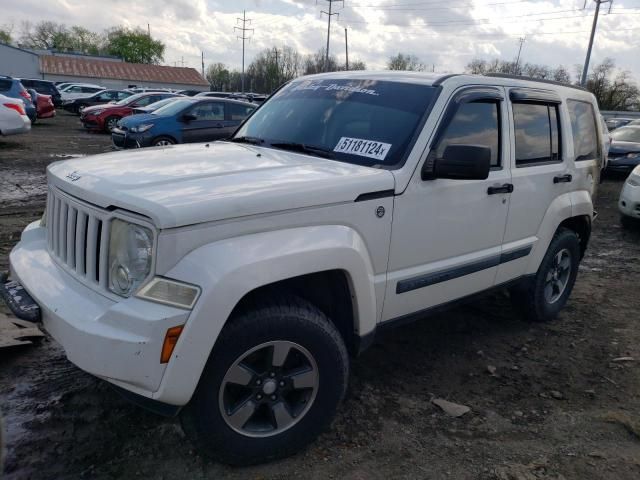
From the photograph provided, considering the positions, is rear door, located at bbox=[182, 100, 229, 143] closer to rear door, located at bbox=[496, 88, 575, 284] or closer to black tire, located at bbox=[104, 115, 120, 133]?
black tire, located at bbox=[104, 115, 120, 133]

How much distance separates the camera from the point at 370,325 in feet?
9.68

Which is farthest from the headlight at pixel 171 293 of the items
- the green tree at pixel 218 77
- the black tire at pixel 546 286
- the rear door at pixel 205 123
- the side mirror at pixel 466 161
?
the green tree at pixel 218 77

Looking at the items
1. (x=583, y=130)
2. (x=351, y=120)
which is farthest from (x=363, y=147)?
(x=583, y=130)

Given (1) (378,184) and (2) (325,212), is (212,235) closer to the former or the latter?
(2) (325,212)

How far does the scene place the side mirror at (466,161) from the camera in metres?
2.90

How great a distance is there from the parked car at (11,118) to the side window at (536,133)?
12.0 meters

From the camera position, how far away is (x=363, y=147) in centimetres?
322

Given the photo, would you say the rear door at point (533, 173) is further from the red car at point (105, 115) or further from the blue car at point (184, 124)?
the red car at point (105, 115)

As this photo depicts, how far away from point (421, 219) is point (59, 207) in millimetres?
2000

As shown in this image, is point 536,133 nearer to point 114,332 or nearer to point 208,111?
point 114,332

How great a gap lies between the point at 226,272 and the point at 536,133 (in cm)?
294

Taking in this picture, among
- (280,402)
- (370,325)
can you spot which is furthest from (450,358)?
(280,402)

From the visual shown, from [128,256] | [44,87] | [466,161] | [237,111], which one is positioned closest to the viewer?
[128,256]

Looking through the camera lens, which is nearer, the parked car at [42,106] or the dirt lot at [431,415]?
the dirt lot at [431,415]
